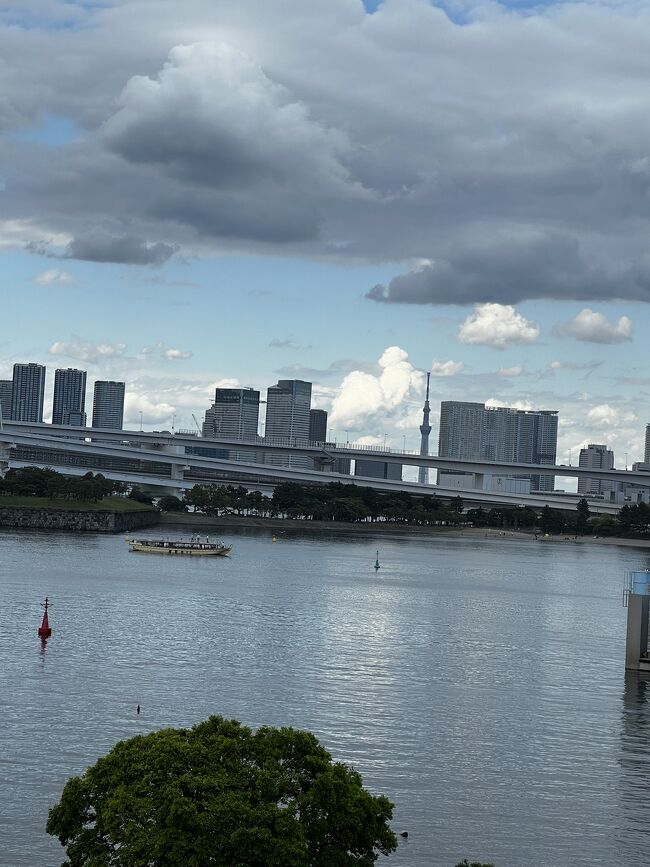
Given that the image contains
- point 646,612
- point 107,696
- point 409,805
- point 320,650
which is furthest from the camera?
point 320,650

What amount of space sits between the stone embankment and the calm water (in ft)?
117

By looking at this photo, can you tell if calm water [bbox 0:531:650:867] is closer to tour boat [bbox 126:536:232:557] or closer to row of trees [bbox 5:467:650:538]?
tour boat [bbox 126:536:232:557]

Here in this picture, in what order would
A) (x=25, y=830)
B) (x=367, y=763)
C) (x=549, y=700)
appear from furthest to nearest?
(x=549, y=700) < (x=367, y=763) < (x=25, y=830)

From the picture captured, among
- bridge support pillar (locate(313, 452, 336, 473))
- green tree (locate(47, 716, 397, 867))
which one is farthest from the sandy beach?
green tree (locate(47, 716, 397, 867))

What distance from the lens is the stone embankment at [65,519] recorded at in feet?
292

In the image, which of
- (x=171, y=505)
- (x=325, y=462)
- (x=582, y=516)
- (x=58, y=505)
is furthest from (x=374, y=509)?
(x=58, y=505)

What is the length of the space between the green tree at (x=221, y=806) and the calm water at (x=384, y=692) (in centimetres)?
427

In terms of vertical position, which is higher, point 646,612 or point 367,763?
point 646,612

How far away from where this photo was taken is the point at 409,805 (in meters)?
17.3

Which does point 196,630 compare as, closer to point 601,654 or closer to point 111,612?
point 111,612

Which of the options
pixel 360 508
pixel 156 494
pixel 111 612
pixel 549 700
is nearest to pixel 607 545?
pixel 360 508

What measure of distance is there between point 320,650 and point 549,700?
7.70 metres

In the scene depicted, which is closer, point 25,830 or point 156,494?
point 25,830

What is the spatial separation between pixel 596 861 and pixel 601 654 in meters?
18.6
